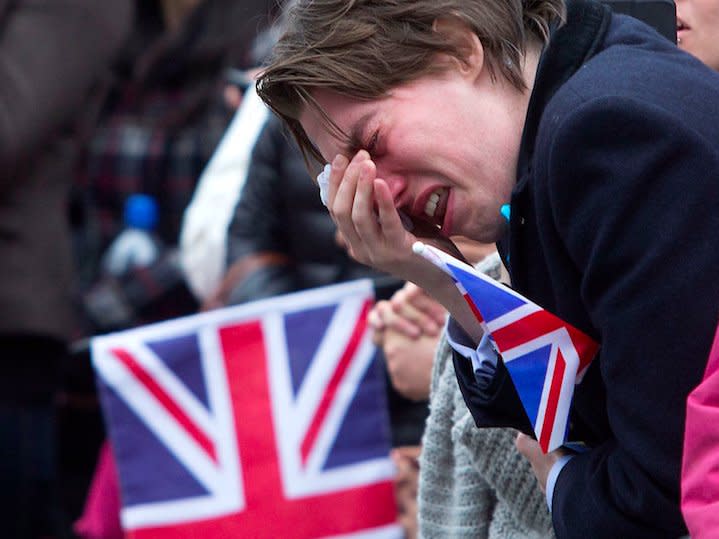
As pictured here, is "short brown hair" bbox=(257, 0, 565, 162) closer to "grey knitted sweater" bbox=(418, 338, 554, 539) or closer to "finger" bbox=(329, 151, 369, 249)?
"finger" bbox=(329, 151, 369, 249)

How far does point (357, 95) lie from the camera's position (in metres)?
1.86

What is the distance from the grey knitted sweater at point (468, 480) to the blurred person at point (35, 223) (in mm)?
1890

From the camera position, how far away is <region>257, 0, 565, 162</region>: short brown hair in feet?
6.03

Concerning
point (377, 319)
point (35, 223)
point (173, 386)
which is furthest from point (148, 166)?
point (377, 319)

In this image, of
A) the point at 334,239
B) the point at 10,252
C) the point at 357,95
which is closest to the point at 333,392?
the point at 334,239

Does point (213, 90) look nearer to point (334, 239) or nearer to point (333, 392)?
point (334, 239)

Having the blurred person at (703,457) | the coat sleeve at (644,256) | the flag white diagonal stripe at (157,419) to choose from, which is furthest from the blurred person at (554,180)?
the flag white diagonal stripe at (157,419)

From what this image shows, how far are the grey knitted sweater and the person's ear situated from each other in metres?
0.58

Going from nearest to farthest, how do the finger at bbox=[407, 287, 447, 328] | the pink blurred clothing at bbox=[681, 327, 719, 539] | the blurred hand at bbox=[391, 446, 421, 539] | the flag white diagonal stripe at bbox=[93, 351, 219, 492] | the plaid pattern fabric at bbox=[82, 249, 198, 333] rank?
the pink blurred clothing at bbox=[681, 327, 719, 539] → the finger at bbox=[407, 287, 447, 328] → the blurred hand at bbox=[391, 446, 421, 539] → the flag white diagonal stripe at bbox=[93, 351, 219, 492] → the plaid pattern fabric at bbox=[82, 249, 198, 333]

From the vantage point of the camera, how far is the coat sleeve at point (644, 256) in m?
1.59

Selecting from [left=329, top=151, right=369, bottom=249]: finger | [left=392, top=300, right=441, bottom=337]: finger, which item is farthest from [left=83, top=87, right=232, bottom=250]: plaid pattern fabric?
[left=329, top=151, right=369, bottom=249]: finger

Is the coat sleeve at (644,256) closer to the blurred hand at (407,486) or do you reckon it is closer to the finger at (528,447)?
the finger at (528,447)

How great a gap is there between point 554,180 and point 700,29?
0.64 m

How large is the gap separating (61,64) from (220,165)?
539 millimetres
